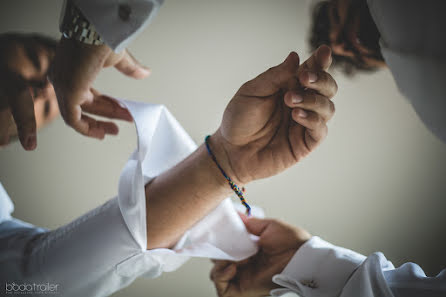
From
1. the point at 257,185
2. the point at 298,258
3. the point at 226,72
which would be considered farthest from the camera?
the point at 257,185

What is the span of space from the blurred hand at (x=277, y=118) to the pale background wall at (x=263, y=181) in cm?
25

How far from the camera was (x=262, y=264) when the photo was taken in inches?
24.8

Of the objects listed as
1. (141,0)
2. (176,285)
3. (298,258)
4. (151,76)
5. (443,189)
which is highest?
(141,0)

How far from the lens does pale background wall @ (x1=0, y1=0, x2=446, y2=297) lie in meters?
0.70

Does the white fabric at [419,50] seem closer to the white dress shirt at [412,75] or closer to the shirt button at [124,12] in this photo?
the white dress shirt at [412,75]

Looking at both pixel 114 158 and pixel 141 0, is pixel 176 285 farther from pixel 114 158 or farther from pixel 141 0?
pixel 141 0

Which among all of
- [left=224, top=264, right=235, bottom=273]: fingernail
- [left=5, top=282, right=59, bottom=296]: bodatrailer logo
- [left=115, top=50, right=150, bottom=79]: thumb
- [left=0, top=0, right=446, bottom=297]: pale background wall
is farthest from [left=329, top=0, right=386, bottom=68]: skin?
[left=5, top=282, right=59, bottom=296]: bodatrailer logo

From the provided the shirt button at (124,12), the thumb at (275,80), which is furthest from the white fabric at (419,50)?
the shirt button at (124,12)

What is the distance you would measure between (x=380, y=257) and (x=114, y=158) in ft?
2.51

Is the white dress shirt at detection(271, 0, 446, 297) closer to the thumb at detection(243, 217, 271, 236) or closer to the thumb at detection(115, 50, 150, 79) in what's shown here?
the thumb at detection(243, 217, 271, 236)

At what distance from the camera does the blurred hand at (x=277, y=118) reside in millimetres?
Result: 396

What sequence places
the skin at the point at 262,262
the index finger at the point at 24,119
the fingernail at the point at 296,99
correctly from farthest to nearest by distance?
the skin at the point at 262,262, the index finger at the point at 24,119, the fingernail at the point at 296,99

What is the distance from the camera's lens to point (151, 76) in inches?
30.4

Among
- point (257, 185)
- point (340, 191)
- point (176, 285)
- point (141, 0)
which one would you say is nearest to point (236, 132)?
point (141, 0)
